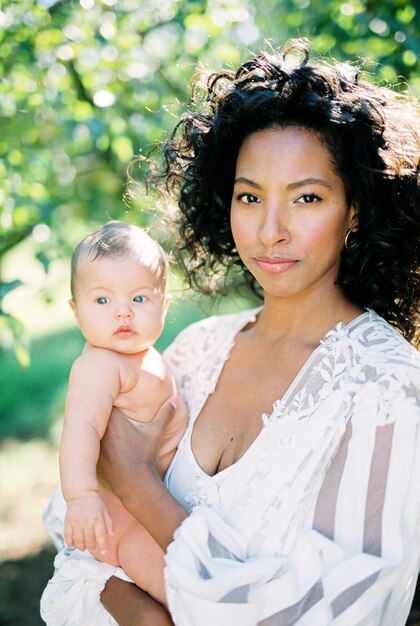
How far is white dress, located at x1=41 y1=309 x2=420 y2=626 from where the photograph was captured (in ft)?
5.57

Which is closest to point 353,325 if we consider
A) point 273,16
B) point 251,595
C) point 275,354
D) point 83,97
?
point 275,354

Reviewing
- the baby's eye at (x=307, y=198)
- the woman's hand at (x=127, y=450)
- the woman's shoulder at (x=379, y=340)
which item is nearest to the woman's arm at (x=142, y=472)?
the woman's hand at (x=127, y=450)

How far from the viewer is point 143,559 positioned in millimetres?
2043

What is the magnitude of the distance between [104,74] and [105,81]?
0.03 m

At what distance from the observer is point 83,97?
325 cm

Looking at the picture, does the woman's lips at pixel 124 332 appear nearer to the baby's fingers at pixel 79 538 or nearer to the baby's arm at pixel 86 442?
the baby's arm at pixel 86 442

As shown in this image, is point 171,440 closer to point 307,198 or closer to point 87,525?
point 87,525

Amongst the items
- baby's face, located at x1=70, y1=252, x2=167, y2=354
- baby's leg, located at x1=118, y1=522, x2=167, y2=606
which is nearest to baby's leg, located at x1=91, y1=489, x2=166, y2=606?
baby's leg, located at x1=118, y1=522, x2=167, y2=606

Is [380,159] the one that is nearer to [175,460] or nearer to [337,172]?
[337,172]

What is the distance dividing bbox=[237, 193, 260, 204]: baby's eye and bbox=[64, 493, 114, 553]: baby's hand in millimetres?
926

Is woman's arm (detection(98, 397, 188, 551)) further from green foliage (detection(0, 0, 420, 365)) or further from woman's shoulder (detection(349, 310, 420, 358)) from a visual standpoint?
green foliage (detection(0, 0, 420, 365))

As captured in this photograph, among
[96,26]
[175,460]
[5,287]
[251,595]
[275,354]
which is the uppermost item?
[96,26]

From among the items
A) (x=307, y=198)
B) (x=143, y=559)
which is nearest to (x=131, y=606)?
(x=143, y=559)

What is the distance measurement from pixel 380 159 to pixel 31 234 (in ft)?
5.58
